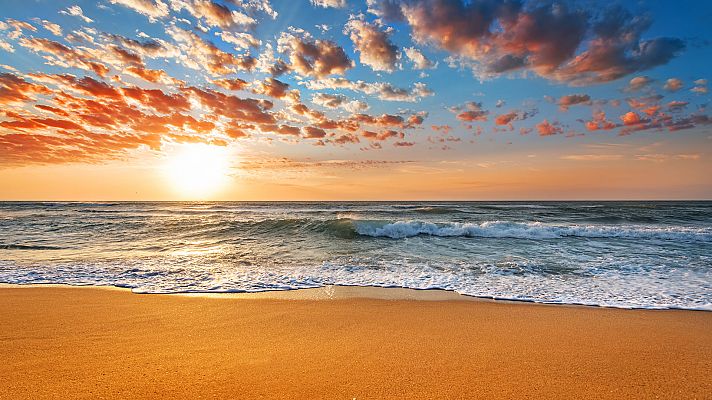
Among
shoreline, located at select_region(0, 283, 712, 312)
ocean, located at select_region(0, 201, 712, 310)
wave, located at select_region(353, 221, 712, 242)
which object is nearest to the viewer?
shoreline, located at select_region(0, 283, 712, 312)

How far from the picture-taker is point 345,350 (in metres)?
3.57

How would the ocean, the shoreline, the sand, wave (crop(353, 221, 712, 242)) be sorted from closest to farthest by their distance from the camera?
the sand, the shoreline, the ocean, wave (crop(353, 221, 712, 242))

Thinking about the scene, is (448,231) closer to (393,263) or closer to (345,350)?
(393,263)

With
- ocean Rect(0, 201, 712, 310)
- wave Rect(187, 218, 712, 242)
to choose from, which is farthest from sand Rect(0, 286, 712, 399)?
wave Rect(187, 218, 712, 242)

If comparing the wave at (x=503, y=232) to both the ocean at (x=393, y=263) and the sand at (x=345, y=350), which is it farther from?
the sand at (x=345, y=350)

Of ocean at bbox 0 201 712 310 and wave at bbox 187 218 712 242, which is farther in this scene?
wave at bbox 187 218 712 242

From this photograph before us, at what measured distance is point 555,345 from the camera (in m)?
3.72

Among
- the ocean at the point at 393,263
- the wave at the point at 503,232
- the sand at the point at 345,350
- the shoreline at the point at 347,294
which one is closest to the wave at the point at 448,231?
the wave at the point at 503,232

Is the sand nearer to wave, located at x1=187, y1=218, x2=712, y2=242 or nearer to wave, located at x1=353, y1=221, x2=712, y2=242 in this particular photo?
wave, located at x1=187, y1=218, x2=712, y2=242

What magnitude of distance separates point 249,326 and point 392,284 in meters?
3.40

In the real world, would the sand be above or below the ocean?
above

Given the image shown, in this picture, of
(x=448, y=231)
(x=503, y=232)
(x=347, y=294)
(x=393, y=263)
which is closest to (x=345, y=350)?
(x=347, y=294)

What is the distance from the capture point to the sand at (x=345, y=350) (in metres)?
2.76

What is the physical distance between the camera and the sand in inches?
109
